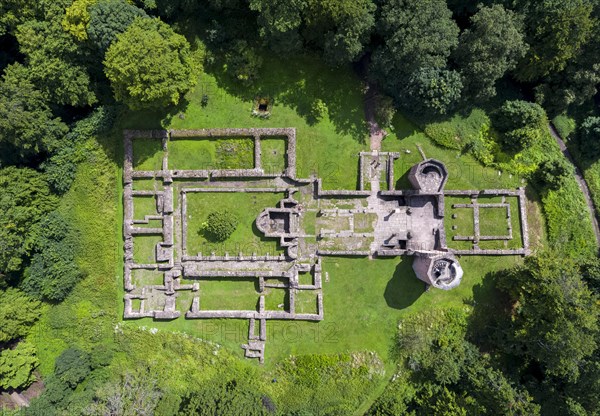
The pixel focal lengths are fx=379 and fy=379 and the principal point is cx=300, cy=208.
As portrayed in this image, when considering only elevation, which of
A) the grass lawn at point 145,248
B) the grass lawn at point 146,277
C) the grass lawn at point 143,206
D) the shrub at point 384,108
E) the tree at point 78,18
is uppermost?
the tree at point 78,18

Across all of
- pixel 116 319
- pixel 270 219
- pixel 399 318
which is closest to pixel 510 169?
pixel 399 318

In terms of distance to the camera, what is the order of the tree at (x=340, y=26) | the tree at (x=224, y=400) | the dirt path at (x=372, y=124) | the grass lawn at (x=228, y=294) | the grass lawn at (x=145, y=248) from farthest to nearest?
1. the grass lawn at (x=228, y=294)
2. the grass lawn at (x=145, y=248)
3. the dirt path at (x=372, y=124)
4. the tree at (x=224, y=400)
5. the tree at (x=340, y=26)

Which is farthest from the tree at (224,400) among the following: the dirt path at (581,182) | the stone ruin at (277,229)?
the dirt path at (581,182)

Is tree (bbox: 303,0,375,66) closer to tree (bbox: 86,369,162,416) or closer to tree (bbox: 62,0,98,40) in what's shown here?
tree (bbox: 62,0,98,40)

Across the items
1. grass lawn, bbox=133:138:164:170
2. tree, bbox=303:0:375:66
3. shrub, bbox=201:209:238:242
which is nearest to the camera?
tree, bbox=303:0:375:66

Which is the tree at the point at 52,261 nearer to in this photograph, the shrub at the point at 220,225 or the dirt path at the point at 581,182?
the shrub at the point at 220,225

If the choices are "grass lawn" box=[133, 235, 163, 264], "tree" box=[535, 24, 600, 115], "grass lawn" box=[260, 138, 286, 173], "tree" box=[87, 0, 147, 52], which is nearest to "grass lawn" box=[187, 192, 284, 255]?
"grass lawn" box=[260, 138, 286, 173]

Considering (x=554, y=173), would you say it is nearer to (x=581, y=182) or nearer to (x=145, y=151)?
(x=581, y=182)

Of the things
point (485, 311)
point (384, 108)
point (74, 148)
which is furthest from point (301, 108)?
point (485, 311)
